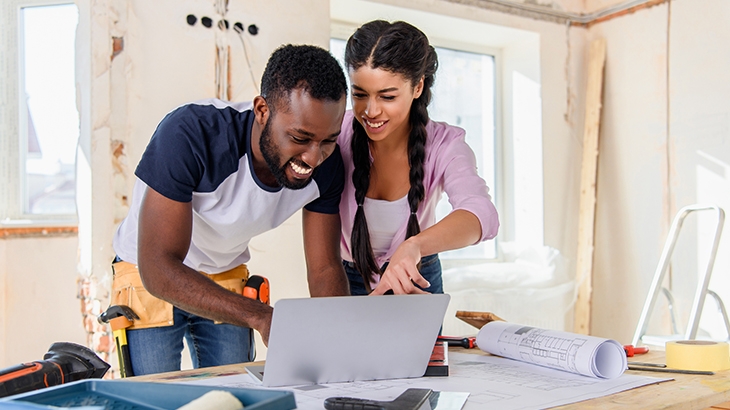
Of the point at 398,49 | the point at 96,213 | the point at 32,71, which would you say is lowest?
the point at 96,213

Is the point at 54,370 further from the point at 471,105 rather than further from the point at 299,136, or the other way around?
the point at 471,105

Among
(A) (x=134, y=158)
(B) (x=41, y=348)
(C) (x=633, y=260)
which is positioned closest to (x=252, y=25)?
(A) (x=134, y=158)

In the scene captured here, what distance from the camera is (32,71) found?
11.8 ft

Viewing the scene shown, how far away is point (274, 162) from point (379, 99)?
1.03 ft

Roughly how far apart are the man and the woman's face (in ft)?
0.43

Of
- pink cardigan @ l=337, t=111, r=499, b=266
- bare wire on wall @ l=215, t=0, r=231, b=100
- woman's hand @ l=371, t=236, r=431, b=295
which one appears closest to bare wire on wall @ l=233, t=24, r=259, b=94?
bare wire on wall @ l=215, t=0, r=231, b=100

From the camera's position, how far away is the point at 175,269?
1.39 m

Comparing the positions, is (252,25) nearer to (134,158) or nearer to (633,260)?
(134,158)

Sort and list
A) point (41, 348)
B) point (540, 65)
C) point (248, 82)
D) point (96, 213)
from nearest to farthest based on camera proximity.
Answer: point (96, 213)
point (248, 82)
point (41, 348)
point (540, 65)

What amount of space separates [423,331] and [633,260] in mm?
2866

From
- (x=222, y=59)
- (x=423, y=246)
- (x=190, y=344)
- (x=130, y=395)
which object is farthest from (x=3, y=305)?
(x=130, y=395)

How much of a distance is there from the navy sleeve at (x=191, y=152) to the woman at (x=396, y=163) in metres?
0.34

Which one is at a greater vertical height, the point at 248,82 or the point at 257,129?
the point at 248,82

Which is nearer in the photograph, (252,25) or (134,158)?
(134,158)
